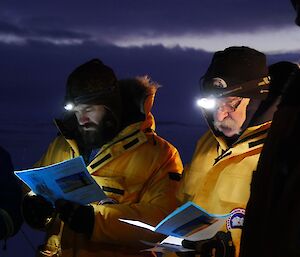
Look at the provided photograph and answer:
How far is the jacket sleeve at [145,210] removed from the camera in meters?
2.59

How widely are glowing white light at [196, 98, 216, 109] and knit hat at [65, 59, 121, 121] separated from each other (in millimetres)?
692

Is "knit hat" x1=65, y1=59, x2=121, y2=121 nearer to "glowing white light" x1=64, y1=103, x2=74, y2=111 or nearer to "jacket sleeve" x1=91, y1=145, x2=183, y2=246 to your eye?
"glowing white light" x1=64, y1=103, x2=74, y2=111

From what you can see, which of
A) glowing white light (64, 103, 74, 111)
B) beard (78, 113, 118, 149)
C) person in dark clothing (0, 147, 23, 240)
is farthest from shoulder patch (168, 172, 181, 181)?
person in dark clothing (0, 147, 23, 240)

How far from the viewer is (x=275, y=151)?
0.85 meters

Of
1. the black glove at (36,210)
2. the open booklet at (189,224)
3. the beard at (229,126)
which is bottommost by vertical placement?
the black glove at (36,210)

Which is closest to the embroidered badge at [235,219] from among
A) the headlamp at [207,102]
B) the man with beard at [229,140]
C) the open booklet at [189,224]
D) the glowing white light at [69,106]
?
the man with beard at [229,140]

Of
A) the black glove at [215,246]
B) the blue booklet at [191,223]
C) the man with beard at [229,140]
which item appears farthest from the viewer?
the man with beard at [229,140]

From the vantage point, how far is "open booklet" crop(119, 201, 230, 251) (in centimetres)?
181

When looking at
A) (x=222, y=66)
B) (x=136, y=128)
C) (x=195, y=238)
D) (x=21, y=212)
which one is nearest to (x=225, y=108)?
(x=222, y=66)

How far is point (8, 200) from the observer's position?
9.59 feet

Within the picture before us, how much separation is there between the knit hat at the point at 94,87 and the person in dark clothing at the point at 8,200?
0.45 m

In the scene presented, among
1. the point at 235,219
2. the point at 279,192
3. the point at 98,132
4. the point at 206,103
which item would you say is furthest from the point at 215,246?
the point at 279,192

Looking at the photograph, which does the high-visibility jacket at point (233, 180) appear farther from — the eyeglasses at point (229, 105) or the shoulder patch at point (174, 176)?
the shoulder patch at point (174, 176)

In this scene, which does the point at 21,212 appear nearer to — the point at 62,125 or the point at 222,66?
the point at 62,125
